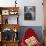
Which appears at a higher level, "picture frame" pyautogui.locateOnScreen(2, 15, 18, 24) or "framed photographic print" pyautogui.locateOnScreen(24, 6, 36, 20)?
"framed photographic print" pyautogui.locateOnScreen(24, 6, 36, 20)

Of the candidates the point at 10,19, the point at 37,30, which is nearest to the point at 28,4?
the point at 10,19

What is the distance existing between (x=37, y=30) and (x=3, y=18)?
4.11ft

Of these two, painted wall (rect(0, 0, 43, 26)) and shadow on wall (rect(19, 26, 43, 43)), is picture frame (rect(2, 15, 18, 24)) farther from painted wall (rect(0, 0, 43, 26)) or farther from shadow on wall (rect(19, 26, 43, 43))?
shadow on wall (rect(19, 26, 43, 43))

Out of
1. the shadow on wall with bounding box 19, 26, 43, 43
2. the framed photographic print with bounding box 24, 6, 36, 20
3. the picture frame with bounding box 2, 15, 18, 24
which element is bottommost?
the shadow on wall with bounding box 19, 26, 43, 43

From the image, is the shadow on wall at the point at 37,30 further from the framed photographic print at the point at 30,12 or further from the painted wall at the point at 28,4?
the framed photographic print at the point at 30,12

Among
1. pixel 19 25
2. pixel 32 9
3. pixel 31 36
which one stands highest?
pixel 32 9

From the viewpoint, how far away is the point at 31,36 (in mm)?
5086

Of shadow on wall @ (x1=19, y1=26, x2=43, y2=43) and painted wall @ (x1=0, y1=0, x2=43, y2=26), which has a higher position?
painted wall @ (x1=0, y1=0, x2=43, y2=26)

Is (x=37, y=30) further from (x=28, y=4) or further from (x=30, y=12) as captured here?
(x=28, y=4)

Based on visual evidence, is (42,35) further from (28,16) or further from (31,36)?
(28,16)

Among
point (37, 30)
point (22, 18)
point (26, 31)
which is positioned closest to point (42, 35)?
point (37, 30)

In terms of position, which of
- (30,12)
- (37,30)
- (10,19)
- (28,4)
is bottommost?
(37,30)

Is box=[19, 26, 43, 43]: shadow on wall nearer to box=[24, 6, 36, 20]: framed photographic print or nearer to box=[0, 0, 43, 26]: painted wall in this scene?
box=[0, 0, 43, 26]: painted wall

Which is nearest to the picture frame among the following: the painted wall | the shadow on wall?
the painted wall
